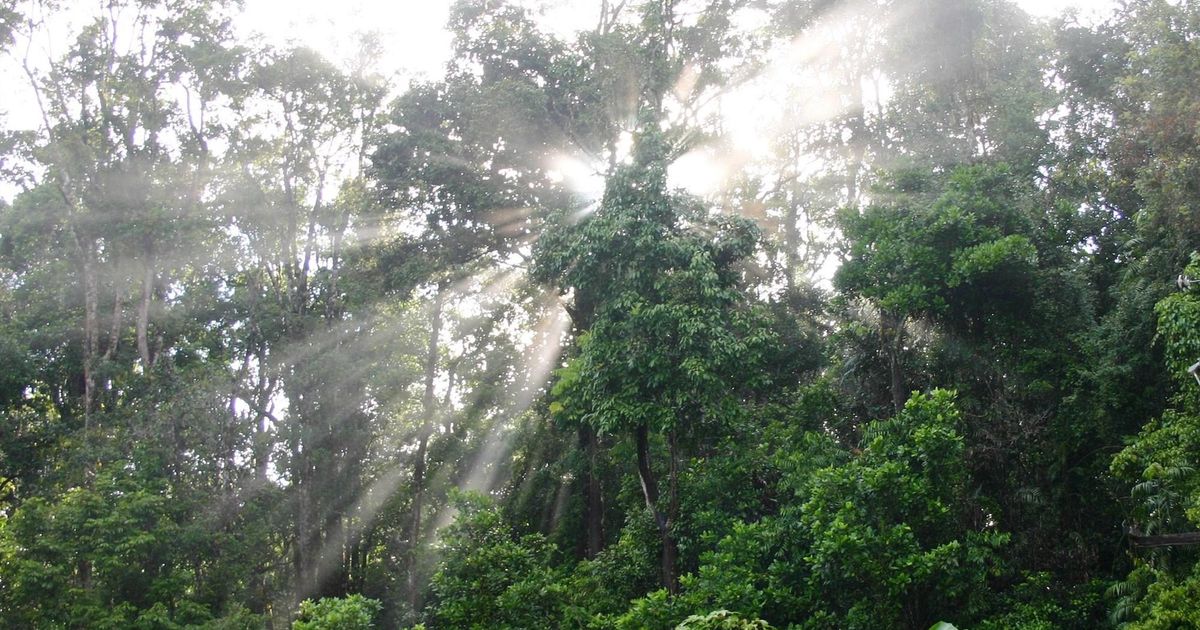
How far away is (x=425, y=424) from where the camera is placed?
20.3 m

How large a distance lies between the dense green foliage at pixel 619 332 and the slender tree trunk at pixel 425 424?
0.50 feet

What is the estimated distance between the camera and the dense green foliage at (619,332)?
1060 centimetres

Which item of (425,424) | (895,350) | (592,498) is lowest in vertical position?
(592,498)

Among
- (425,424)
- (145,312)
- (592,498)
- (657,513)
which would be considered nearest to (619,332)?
(657,513)

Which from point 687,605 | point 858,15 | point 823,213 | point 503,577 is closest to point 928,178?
point 823,213

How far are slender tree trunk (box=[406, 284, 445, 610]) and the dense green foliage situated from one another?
0.15 metres

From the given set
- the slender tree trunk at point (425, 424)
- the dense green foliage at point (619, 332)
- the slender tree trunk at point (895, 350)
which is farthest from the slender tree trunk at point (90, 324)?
the slender tree trunk at point (895, 350)

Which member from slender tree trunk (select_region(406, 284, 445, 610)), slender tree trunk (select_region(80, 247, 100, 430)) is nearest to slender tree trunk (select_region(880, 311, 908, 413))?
slender tree trunk (select_region(406, 284, 445, 610))

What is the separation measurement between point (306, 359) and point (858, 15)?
13116mm

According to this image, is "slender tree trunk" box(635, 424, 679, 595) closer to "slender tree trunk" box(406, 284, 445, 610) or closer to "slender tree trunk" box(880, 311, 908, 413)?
"slender tree trunk" box(880, 311, 908, 413)

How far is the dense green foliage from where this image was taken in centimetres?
1060

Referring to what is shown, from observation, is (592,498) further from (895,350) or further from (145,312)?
(145,312)

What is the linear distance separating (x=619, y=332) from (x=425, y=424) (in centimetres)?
887

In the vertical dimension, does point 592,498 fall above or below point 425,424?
below
